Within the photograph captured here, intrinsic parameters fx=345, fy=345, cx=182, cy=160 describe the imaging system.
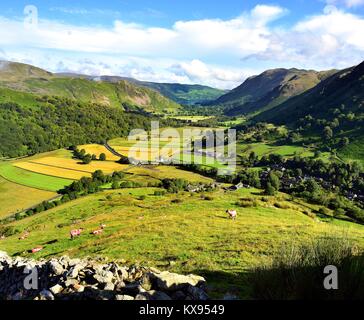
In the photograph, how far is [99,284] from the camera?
1286 cm

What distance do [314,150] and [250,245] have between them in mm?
176961

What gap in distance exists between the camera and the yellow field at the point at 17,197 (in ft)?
317

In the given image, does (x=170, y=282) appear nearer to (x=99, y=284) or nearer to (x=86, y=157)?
(x=99, y=284)

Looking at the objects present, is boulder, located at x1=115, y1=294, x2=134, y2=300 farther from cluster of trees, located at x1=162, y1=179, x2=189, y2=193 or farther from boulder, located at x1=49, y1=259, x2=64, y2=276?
cluster of trees, located at x1=162, y1=179, x2=189, y2=193

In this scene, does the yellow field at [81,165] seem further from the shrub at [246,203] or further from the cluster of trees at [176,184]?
the shrub at [246,203]

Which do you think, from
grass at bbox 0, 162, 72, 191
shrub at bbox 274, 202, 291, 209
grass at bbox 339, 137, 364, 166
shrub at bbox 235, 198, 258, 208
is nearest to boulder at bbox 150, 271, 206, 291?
shrub at bbox 235, 198, 258, 208

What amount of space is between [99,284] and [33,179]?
12898 centimetres

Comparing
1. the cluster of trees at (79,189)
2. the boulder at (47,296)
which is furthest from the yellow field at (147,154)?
the boulder at (47,296)

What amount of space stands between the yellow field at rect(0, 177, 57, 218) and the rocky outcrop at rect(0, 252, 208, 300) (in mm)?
82285

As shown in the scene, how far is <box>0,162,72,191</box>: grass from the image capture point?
120m

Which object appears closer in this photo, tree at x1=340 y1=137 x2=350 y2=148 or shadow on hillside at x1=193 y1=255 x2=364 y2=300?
shadow on hillside at x1=193 y1=255 x2=364 y2=300

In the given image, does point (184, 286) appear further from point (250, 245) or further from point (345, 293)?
point (250, 245)

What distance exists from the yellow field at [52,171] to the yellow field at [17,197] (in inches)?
698
